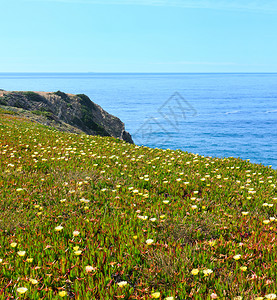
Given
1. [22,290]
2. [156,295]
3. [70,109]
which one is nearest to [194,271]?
[156,295]

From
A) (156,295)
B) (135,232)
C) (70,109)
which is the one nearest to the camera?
(156,295)

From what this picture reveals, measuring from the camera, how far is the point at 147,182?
667 cm

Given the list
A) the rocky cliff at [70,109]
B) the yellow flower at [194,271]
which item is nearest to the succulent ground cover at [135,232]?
the yellow flower at [194,271]

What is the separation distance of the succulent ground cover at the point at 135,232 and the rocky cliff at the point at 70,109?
34051 mm

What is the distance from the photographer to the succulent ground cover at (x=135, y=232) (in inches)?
A: 125

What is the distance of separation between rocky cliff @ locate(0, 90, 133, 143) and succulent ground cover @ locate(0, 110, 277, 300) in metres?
34.1

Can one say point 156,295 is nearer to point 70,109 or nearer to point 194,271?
point 194,271

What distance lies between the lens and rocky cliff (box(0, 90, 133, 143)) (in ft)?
137

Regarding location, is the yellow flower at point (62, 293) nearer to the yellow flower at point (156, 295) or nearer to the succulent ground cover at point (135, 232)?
the succulent ground cover at point (135, 232)

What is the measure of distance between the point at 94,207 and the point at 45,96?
4727 cm

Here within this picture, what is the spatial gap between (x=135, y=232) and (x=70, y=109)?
157 ft

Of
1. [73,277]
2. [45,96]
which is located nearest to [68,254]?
[73,277]

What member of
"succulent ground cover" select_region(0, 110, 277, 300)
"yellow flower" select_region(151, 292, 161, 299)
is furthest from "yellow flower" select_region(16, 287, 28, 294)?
"yellow flower" select_region(151, 292, 161, 299)

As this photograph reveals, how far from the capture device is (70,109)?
164 feet
